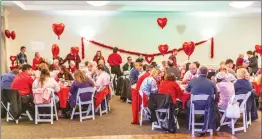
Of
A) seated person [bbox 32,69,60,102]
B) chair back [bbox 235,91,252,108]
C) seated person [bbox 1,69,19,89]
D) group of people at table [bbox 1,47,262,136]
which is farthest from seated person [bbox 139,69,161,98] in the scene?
seated person [bbox 1,69,19,89]

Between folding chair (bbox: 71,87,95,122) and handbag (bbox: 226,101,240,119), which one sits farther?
folding chair (bbox: 71,87,95,122)

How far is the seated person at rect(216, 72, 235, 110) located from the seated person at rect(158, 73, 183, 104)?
27.5 inches

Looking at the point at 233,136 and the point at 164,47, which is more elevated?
the point at 164,47

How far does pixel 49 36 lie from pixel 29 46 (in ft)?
2.46

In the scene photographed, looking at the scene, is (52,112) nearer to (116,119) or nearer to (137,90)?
(116,119)

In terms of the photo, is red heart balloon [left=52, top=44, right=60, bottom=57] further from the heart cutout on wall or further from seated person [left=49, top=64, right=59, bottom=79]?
the heart cutout on wall

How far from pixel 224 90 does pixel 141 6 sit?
5577mm

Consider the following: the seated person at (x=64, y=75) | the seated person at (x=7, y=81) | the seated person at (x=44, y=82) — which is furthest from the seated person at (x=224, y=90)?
the seated person at (x=7, y=81)

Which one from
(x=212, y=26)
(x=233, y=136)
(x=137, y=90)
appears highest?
(x=212, y=26)

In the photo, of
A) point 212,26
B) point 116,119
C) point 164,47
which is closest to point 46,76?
point 116,119

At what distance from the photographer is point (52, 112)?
598cm

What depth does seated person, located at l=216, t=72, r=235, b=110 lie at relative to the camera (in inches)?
215

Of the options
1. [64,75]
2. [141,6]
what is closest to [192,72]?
[64,75]

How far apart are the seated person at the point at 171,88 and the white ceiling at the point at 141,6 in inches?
196
